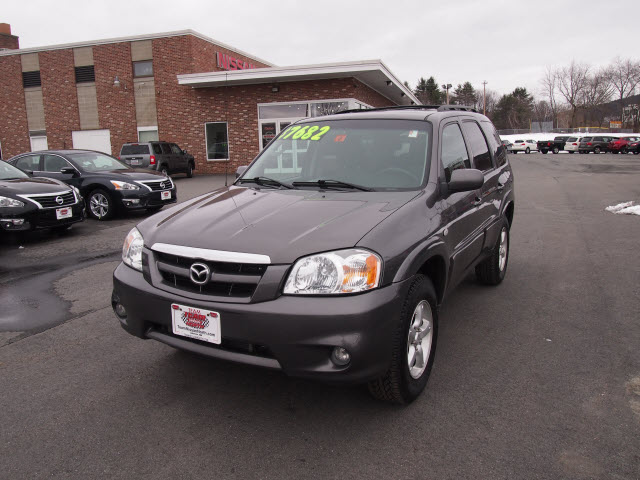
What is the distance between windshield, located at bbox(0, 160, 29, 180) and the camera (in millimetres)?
8573

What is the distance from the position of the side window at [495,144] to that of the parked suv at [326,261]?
1.41m

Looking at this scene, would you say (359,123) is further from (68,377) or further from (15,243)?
(15,243)

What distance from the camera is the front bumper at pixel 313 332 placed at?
2.37 metres

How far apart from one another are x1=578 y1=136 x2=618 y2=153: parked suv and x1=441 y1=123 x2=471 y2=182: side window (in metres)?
46.9

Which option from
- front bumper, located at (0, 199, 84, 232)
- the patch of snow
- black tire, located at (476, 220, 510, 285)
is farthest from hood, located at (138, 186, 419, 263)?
the patch of snow

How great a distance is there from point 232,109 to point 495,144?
754 inches

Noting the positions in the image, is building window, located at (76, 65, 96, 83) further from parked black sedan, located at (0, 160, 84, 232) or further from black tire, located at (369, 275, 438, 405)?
black tire, located at (369, 275, 438, 405)

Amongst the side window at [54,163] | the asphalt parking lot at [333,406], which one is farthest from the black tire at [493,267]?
the side window at [54,163]

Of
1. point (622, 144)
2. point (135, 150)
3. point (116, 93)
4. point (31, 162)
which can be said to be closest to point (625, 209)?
point (31, 162)

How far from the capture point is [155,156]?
1977 cm

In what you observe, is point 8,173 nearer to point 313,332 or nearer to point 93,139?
point 313,332

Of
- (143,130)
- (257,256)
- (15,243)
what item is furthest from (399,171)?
(143,130)

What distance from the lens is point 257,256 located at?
2510 millimetres

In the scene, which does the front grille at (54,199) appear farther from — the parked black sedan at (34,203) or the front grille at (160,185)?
the front grille at (160,185)
